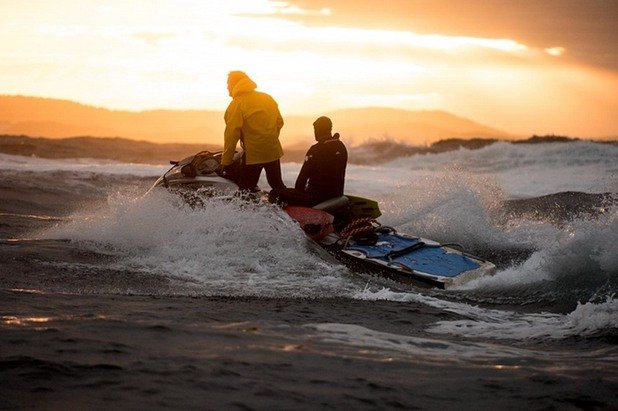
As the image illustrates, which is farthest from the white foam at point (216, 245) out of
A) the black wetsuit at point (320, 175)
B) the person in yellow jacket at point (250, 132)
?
the person in yellow jacket at point (250, 132)

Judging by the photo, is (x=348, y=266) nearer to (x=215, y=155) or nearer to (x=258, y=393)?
(x=215, y=155)

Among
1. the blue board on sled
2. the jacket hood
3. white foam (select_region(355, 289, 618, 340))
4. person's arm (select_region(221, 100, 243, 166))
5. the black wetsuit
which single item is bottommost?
white foam (select_region(355, 289, 618, 340))

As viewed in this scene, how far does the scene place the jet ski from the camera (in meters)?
9.12

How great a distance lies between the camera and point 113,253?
31.9 feet

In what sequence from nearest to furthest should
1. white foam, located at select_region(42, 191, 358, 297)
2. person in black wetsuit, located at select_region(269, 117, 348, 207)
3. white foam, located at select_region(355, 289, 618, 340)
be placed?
white foam, located at select_region(355, 289, 618, 340), white foam, located at select_region(42, 191, 358, 297), person in black wetsuit, located at select_region(269, 117, 348, 207)

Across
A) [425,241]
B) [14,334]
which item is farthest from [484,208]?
[14,334]

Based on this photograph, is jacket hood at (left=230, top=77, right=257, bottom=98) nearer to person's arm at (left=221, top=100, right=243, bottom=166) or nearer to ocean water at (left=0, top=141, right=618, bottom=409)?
person's arm at (left=221, top=100, right=243, bottom=166)

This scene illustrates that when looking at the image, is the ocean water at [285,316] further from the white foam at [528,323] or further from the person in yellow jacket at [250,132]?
the person in yellow jacket at [250,132]

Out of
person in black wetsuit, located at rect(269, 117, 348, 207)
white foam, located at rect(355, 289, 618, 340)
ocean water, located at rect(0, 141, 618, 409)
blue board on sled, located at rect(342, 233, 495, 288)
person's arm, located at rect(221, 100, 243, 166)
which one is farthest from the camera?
person's arm, located at rect(221, 100, 243, 166)

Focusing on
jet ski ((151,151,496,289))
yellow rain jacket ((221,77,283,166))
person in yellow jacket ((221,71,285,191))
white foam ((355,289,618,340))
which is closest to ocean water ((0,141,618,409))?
white foam ((355,289,618,340))

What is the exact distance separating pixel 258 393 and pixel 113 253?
213 inches

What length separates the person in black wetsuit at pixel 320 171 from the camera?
10.3 meters

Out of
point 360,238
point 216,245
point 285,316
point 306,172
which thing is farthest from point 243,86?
point 285,316

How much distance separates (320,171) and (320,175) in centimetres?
5
